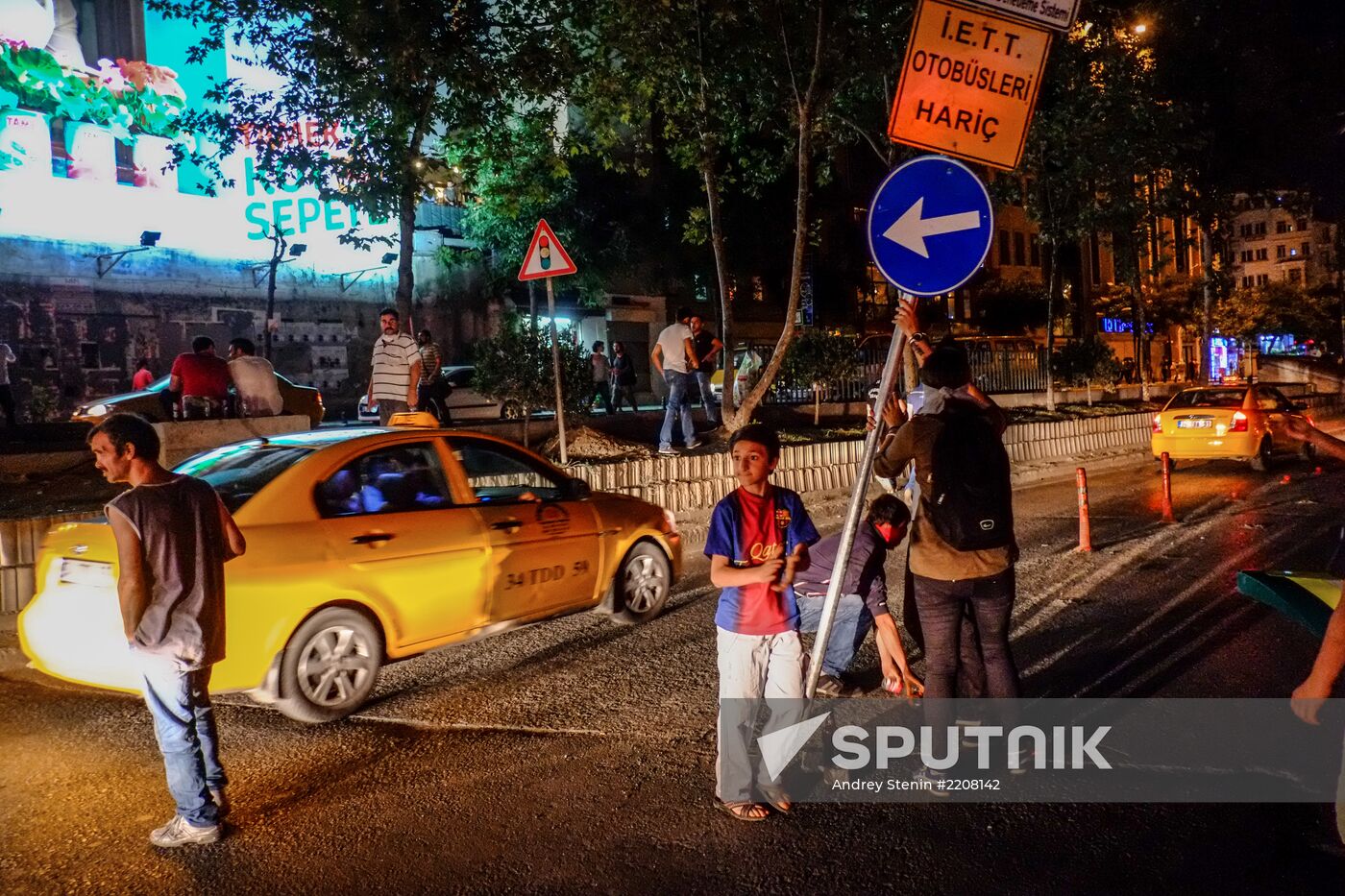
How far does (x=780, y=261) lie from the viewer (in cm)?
3234

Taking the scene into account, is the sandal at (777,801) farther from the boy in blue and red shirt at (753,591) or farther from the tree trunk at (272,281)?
the tree trunk at (272,281)

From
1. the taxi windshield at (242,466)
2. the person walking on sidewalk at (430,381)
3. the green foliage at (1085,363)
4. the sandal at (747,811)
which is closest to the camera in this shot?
the sandal at (747,811)

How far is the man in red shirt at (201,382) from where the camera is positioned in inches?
437

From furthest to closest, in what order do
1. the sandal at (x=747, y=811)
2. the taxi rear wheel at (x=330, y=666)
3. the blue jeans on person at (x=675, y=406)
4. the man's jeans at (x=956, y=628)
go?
the blue jeans on person at (x=675, y=406)
the taxi rear wheel at (x=330, y=666)
the man's jeans at (x=956, y=628)
the sandal at (x=747, y=811)

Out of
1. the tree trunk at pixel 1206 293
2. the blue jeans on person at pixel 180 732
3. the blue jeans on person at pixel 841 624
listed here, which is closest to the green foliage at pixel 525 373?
the blue jeans on person at pixel 841 624

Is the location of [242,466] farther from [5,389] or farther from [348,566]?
[5,389]

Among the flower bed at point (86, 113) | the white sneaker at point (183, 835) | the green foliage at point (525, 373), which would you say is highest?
the flower bed at point (86, 113)

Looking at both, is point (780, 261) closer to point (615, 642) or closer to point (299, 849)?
point (615, 642)

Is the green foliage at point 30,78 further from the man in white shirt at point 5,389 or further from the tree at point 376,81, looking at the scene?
the tree at point 376,81

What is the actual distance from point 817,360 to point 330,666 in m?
13.7

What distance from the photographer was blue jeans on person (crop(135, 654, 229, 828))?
13.0 feet

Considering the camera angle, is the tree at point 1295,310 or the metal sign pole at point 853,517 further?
the tree at point 1295,310

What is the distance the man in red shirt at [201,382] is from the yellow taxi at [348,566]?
18.1 ft

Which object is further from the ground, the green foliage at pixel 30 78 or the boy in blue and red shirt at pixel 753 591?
the green foliage at pixel 30 78
